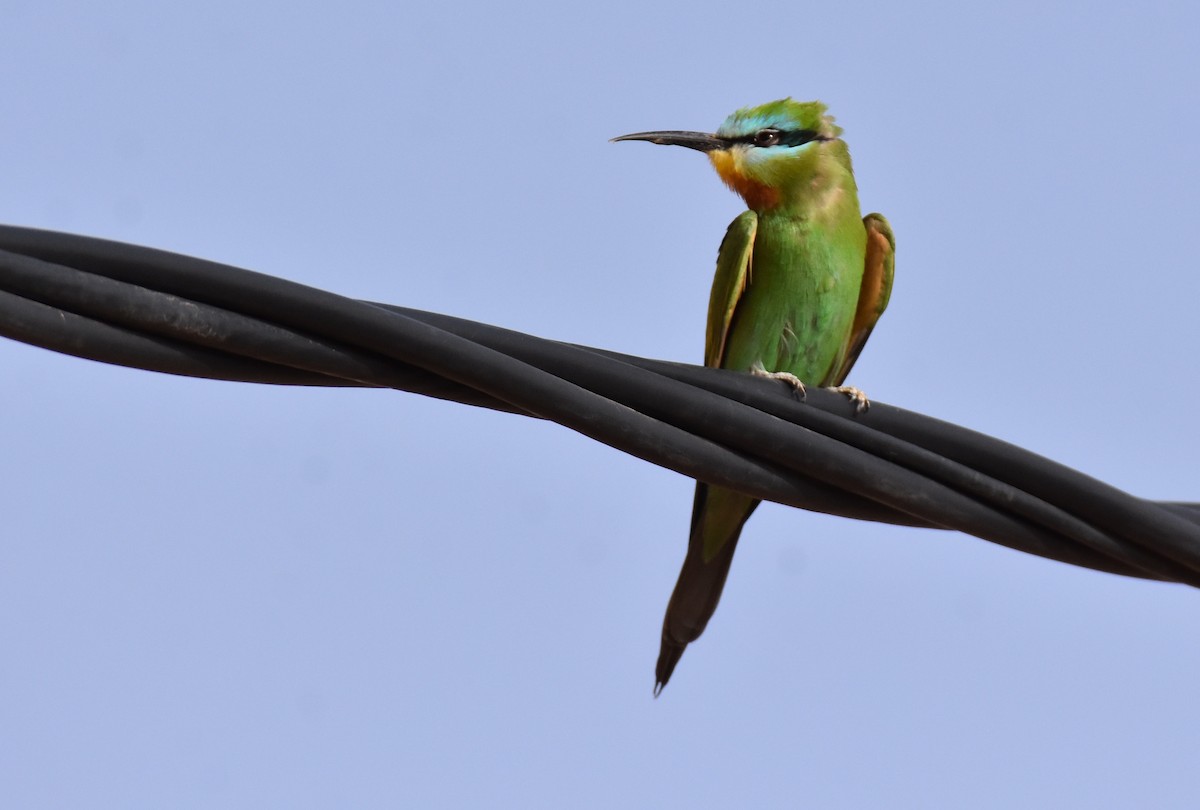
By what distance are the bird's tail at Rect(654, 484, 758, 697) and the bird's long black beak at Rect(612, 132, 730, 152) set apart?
1.33 meters

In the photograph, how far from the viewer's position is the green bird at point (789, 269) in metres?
4.36

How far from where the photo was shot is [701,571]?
13.0ft

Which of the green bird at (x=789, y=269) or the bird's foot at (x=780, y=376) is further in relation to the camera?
the green bird at (x=789, y=269)

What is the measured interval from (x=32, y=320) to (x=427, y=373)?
1.73 ft

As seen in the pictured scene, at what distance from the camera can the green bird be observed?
4359mm

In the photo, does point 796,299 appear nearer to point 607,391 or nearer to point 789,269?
point 789,269

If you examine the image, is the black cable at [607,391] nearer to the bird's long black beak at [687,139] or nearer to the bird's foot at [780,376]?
the bird's foot at [780,376]

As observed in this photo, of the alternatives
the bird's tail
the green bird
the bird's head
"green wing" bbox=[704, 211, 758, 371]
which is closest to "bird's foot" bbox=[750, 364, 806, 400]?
the green bird

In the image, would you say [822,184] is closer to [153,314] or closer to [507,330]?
[507,330]

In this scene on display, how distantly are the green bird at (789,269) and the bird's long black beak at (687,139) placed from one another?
0.01 metres

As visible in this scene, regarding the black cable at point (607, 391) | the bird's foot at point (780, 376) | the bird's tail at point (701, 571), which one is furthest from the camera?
the bird's tail at point (701, 571)

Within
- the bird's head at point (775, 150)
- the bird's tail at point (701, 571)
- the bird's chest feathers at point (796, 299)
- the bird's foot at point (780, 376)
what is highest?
the bird's head at point (775, 150)

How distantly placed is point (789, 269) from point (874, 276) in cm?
35

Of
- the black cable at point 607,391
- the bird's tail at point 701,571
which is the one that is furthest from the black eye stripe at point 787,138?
the black cable at point 607,391
